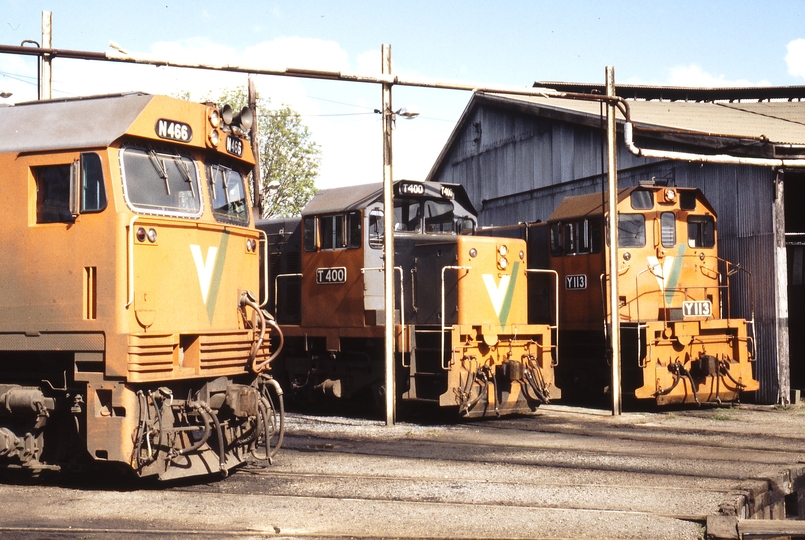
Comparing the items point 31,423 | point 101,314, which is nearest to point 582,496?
point 101,314

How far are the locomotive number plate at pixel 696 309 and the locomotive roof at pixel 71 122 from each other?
9.95 m

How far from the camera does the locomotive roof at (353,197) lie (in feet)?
43.7

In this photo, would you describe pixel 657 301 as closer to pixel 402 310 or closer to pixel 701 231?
pixel 701 231

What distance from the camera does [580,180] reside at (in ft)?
65.2

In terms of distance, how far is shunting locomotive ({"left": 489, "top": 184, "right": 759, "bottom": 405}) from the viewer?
14078mm

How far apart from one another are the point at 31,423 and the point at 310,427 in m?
5.15

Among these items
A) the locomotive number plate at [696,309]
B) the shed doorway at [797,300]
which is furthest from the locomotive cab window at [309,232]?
the shed doorway at [797,300]

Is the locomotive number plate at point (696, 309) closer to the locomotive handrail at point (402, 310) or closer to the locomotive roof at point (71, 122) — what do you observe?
the locomotive handrail at point (402, 310)

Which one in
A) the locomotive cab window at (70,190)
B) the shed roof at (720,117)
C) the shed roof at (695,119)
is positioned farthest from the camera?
the shed roof at (720,117)

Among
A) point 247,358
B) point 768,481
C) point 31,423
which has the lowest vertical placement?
point 768,481

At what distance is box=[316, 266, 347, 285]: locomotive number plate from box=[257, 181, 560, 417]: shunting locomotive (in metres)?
0.02

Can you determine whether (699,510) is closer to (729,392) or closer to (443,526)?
(443,526)

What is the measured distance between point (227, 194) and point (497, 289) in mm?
5536

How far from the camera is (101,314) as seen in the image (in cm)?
727
